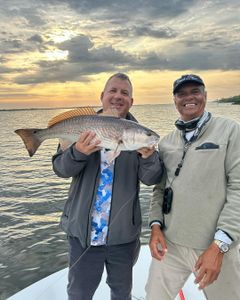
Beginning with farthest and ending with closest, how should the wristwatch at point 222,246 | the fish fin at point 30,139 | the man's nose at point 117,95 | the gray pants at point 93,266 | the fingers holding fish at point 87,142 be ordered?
1. the fish fin at point 30,139
2. the man's nose at point 117,95
3. the gray pants at point 93,266
4. the fingers holding fish at point 87,142
5. the wristwatch at point 222,246

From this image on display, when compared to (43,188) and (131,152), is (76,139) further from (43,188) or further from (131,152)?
(43,188)

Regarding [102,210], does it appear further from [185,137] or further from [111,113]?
[185,137]

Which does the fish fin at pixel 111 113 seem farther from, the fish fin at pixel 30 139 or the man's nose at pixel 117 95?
the fish fin at pixel 30 139

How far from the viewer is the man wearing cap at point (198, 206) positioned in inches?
126

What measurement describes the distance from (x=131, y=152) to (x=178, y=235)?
3.46ft

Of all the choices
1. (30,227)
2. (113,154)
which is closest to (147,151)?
(113,154)

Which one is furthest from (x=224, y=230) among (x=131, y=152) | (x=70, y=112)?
(x=70, y=112)

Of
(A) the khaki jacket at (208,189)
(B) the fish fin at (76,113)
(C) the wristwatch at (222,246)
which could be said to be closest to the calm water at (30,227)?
(B) the fish fin at (76,113)

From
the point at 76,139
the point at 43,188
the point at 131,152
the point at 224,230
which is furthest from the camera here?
the point at 43,188

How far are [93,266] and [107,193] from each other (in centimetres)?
81

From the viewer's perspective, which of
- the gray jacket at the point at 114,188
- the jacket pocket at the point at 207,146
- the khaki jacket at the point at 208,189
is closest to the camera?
the khaki jacket at the point at 208,189

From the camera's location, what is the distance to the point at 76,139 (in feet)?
12.0

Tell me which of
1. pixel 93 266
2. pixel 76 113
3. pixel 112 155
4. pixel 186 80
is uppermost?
pixel 186 80

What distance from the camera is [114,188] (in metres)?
3.76
